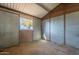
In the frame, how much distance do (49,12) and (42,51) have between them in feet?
2.83

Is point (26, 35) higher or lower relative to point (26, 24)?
lower

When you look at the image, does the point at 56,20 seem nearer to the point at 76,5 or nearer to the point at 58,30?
the point at 58,30

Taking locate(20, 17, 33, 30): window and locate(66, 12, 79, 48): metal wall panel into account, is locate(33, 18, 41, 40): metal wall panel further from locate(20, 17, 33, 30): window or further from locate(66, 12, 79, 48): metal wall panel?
locate(66, 12, 79, 48): metal wall panel

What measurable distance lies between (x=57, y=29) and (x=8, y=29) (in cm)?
104

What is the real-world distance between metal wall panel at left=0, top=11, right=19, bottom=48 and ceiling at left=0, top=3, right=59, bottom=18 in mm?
173

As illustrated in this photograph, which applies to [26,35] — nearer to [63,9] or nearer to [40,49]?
[40,49]

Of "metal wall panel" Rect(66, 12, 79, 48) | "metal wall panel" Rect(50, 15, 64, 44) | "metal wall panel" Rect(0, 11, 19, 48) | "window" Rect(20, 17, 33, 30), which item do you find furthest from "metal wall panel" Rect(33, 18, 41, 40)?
"metal wall panel" Rect(66, 12, 79, 48)

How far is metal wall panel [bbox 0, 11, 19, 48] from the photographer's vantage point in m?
1.92

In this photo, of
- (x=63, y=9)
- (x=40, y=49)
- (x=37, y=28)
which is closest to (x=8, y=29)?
(x=37, y=28)

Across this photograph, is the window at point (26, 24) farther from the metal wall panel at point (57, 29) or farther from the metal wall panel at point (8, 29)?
the metal wall panel at point (57, 29)

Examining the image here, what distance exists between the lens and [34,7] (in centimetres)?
201

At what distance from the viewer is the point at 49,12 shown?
2.07 metres

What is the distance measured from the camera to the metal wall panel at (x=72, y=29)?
1.87 meters
